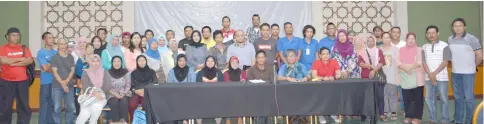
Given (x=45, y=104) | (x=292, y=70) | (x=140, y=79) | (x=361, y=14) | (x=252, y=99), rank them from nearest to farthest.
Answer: (x=252, y=99)
(x=292, y=70)
(x=140, y=79)
(x=45, y=104)
(x=361, y=14)

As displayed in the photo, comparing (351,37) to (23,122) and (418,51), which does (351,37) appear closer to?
(418,51)

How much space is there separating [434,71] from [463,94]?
38 centimetres

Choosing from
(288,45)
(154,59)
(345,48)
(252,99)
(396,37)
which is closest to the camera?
(252,99)

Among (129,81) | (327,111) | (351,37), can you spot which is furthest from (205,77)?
(351,37)

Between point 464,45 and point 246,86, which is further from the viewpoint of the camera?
point 464,45

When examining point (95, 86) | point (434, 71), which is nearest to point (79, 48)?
point (95, 86)

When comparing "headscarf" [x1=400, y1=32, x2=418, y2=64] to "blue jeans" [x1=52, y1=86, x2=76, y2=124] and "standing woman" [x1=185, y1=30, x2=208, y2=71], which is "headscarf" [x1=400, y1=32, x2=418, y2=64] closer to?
"standing woman" [x1=185, y1=30, x2=208, y2=71]

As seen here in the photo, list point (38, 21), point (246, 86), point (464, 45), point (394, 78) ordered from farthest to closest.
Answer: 1. point (38, 21)
2. point (394, 78)
3. point (464, 45)
4. point (246, 86)

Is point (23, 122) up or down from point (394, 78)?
down

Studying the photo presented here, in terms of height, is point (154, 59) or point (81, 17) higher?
point (81, 17)

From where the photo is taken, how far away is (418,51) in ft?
18.0

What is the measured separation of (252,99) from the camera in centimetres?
456

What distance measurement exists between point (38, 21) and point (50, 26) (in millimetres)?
205

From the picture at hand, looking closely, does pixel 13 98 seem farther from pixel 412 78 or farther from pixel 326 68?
pixel 412 78
